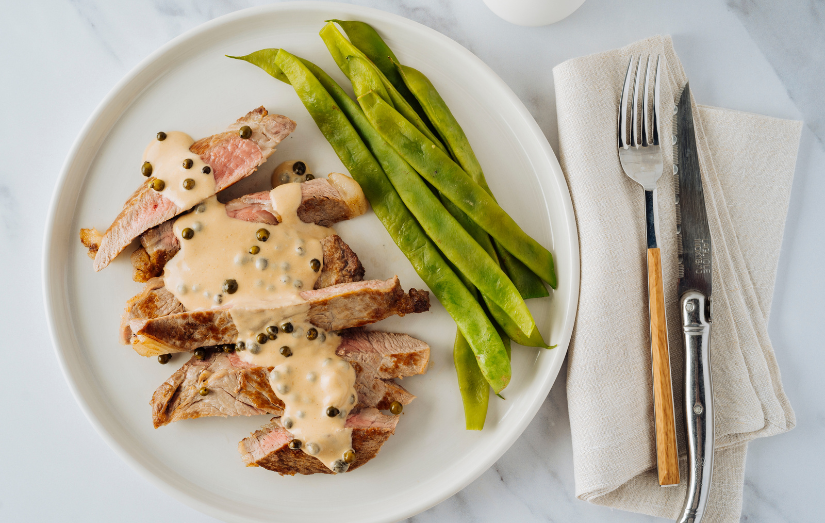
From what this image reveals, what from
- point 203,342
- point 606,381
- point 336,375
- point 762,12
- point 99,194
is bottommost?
point 606,381

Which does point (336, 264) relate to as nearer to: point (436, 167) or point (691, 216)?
point (436, 167)

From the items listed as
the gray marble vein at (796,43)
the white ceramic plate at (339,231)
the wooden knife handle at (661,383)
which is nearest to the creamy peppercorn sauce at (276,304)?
the white ceramic plate at (339,231)

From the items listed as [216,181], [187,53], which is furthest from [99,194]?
[187,53]

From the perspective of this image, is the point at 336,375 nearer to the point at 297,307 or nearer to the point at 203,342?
the point at 297,307

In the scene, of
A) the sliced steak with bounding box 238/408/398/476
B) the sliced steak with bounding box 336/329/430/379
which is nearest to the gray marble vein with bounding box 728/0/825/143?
the sliced steak with bounding box 336/329/430/379

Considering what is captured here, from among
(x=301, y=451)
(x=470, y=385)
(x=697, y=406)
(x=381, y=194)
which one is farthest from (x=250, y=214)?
(x=697, y=406)

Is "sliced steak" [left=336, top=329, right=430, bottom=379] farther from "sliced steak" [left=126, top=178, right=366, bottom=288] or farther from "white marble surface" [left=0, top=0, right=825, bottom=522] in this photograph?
"white marble surface" [left=0, top=0, right=825, bottom=522]
